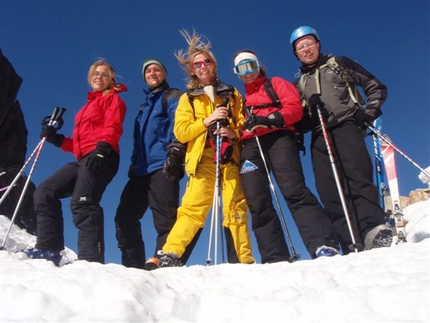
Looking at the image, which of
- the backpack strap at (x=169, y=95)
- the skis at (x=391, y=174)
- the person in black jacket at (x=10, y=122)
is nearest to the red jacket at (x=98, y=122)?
the backpack strap at (x=169, y=95)

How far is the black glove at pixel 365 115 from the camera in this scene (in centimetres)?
543

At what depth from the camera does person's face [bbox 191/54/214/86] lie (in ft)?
20.1

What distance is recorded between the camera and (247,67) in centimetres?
600

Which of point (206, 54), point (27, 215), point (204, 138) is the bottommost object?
point (27, 215)

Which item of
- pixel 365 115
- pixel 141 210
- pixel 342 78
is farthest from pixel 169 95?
pixel 365 115

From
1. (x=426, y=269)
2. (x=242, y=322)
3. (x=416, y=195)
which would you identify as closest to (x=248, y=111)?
(x=426, y=269)

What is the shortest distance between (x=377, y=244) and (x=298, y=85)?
271 centimetres

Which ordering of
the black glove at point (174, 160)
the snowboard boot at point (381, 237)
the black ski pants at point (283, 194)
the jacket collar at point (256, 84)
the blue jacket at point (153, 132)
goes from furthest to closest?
the blue jacket at point (153, 132) < the jacket collar at point (256, 84) < the black glove at point (174, 160) < the black ski pants at point (283, 194) < the snowboard boot at point (381, 237)

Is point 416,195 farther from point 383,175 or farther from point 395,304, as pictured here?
point 395,304

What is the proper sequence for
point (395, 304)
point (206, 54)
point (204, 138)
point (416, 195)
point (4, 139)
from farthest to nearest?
point (4, 139) → point (416, 195) → point (206, 54) → point (204, 138) → point (395, 304)

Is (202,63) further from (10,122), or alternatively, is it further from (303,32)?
(10,122)

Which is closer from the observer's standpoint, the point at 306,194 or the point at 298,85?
the point at 306,194

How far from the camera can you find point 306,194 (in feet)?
16.1

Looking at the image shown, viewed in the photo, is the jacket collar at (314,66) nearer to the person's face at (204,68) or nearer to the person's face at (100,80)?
the person's face at (204,68)
